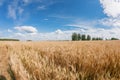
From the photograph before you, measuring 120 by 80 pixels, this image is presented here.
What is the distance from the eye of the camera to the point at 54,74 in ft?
8.89

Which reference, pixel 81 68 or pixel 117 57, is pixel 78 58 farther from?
pixel 117 57

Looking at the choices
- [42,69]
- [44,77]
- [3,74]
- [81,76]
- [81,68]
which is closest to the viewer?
[81,76]

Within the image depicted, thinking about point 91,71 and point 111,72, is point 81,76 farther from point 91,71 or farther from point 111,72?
point 111,72

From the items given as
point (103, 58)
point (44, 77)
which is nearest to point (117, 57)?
point (103, 58)

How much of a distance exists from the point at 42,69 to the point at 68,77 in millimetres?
869

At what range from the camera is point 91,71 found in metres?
2.44

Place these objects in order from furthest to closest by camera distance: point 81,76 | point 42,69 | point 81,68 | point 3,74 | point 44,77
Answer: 1. point 3,74
2. point 42,69
3. point 44,77
4. point 81,68
5. point 81,76

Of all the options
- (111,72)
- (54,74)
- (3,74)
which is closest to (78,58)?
(54,74)

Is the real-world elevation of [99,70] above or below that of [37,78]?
above

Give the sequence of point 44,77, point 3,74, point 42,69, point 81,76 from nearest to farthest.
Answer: point 81,76, point 44,77, point 42,69, point 3,74

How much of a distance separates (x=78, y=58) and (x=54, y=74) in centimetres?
52

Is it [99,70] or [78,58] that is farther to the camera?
[78,58]

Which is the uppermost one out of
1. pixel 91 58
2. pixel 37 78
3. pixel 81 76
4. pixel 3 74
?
pixel 91 58

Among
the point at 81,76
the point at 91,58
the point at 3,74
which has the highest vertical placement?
the point at 91,58
